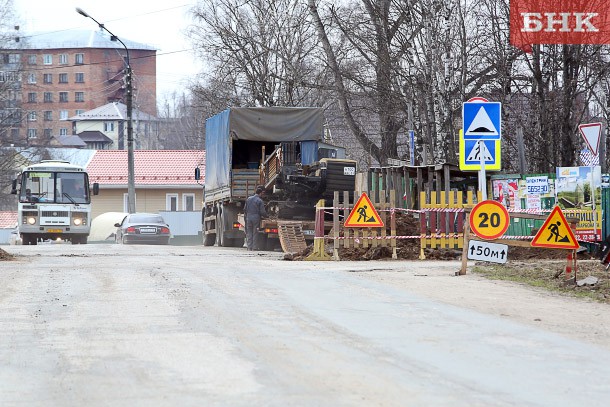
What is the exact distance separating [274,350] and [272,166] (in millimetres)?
22250

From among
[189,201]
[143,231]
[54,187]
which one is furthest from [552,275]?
[189,201]

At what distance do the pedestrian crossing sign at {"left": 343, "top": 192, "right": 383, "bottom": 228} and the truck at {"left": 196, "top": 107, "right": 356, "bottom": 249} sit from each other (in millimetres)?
6946

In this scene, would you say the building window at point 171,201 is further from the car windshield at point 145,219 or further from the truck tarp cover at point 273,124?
the truck tarp cover at point 273,124

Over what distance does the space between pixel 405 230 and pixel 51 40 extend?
437 ft

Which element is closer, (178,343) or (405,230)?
(178,343)

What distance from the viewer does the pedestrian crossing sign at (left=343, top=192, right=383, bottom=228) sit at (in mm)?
22500

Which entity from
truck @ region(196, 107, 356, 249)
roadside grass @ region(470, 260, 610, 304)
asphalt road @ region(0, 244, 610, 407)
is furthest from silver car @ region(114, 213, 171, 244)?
asphalt road @ region(0, 244, 610, 407)

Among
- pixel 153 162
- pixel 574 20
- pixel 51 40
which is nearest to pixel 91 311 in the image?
pixel 574 20

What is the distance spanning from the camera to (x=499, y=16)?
31812mm

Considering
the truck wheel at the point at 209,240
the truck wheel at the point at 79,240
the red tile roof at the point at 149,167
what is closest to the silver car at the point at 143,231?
the truck wheel at the point at 79,240

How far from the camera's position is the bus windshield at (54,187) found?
137 feet

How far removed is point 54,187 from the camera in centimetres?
4197

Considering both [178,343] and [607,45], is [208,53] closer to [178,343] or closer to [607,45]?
[607,45]

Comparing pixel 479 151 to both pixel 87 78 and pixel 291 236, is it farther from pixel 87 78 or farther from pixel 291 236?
pixel 87 78
